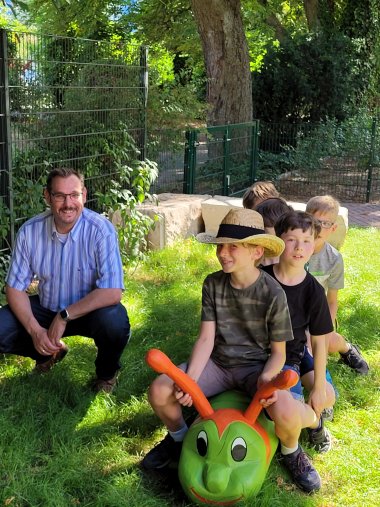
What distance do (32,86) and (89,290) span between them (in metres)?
2.48

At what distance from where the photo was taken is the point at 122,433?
3580 mm

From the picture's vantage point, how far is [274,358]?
322cm

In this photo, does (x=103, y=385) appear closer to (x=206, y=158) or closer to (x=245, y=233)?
(x=245, y=233)

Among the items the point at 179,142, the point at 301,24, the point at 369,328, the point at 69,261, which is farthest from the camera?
the point at 301,24

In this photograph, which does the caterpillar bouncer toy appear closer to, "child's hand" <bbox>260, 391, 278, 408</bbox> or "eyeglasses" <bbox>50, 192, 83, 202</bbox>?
"child's hand" <bbox>260, 391, 278, 408</bbox>

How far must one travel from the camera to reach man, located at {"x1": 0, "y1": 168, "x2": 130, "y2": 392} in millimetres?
3842

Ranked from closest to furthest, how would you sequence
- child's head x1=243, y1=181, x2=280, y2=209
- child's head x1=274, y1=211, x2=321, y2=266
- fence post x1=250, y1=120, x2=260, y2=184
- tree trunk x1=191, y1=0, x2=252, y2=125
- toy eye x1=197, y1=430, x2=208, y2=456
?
1. toy eye x1=197, y1=430, x2=208, y2=456
2. child's head x1=274, y1=211, x2=321, y2=266
3. child's head x1=243, y1=181, x2=280, y2=209
4. fence post x1=250, y1=120, x2=260, y2=184
5. tree trunk x1=191, y1=0, x2=252, y2=125

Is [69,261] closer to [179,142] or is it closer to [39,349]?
[39,349]

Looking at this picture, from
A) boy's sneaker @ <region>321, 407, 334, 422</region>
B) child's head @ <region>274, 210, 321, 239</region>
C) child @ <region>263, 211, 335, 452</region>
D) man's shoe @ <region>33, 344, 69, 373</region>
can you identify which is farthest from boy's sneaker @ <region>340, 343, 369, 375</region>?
man's shoe @ <region>33, 344, 69, 373</region>

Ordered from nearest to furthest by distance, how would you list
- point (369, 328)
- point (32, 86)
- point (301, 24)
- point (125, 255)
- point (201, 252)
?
point (369, 328)
point (32, 86)
point (125, 255)
point (201, 252)
point (301, 24)

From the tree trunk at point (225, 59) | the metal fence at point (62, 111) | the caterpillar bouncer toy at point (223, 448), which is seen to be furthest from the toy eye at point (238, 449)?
the tree trunk at point (225, 59)

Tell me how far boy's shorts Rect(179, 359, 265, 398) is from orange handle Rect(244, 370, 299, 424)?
0.28m

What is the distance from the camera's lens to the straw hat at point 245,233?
10.3ft

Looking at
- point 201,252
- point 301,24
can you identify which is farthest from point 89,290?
point 301,24
